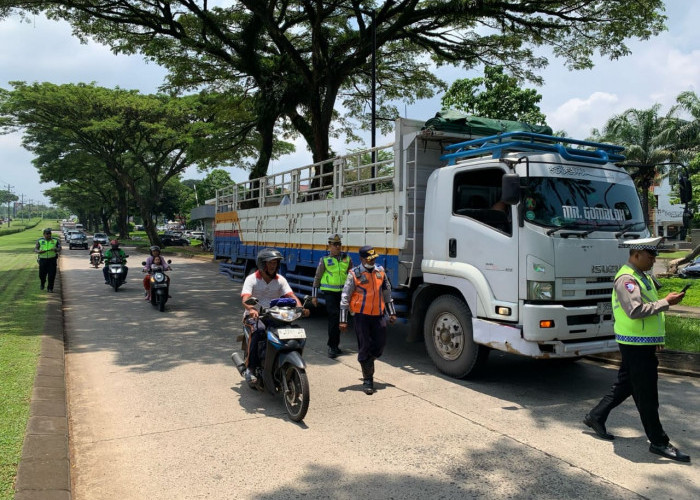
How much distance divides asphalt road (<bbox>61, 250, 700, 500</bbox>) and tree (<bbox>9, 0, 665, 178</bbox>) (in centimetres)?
954

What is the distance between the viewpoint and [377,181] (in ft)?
25.9

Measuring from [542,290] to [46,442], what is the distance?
14.8 feet

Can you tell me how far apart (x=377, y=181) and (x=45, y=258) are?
9.89m

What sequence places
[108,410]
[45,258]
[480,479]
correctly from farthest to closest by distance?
1. [45,258]
2. [108,410]
3. [480,479]

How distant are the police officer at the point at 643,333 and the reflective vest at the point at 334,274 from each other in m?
4.02

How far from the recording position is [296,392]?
4.82m

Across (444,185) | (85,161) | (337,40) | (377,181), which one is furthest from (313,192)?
(85,161)

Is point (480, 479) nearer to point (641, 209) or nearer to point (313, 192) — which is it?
point (641, 209)

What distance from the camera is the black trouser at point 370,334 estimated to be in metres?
5.85

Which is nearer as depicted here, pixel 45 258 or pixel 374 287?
pixel 374 287

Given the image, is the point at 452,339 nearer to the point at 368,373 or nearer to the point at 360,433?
the point at 368,373

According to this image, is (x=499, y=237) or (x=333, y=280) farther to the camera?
(x=333, y=280)

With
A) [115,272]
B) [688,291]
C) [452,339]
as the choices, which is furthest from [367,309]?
[688,291]

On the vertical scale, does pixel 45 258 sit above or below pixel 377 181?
below
